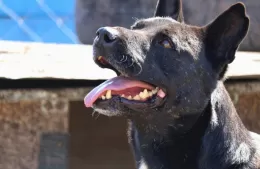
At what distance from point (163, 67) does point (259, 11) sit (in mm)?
3035

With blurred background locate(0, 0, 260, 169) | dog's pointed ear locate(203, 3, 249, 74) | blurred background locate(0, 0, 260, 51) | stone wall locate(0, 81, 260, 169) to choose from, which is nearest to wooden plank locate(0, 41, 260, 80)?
blurred background locate(0, 0, 260, 169)

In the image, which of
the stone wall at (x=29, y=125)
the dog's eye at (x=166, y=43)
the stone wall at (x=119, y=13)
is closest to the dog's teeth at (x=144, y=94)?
the dog's eye at (x=166, y=43)

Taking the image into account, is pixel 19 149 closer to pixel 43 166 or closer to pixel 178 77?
pixel 43 166

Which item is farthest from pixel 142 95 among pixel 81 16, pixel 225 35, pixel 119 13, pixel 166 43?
pixel 81 16

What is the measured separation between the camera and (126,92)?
9.14ft

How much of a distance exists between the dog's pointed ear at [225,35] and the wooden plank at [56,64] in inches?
15.5

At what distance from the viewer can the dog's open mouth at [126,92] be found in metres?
2.75

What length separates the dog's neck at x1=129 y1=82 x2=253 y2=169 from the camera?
9.50ft

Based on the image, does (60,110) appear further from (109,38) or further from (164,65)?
(109,38)

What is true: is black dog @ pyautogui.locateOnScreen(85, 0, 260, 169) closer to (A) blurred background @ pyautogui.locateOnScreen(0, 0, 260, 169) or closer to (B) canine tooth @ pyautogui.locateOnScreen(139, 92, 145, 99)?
(B) canine tooth @ pyautogui.locateOnScreen(139, 92, 145, 99)

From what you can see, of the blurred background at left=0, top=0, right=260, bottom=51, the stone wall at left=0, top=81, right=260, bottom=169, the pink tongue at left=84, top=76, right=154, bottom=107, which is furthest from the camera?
the blurred background at left=0, top=0, right=260, bottom=51

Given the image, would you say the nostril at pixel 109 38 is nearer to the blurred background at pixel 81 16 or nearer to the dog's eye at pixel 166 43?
the dog's eye at pixel 166 43

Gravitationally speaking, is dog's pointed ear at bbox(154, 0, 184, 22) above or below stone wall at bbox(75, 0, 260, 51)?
above

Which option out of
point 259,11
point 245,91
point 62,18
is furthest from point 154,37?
point 62,18
